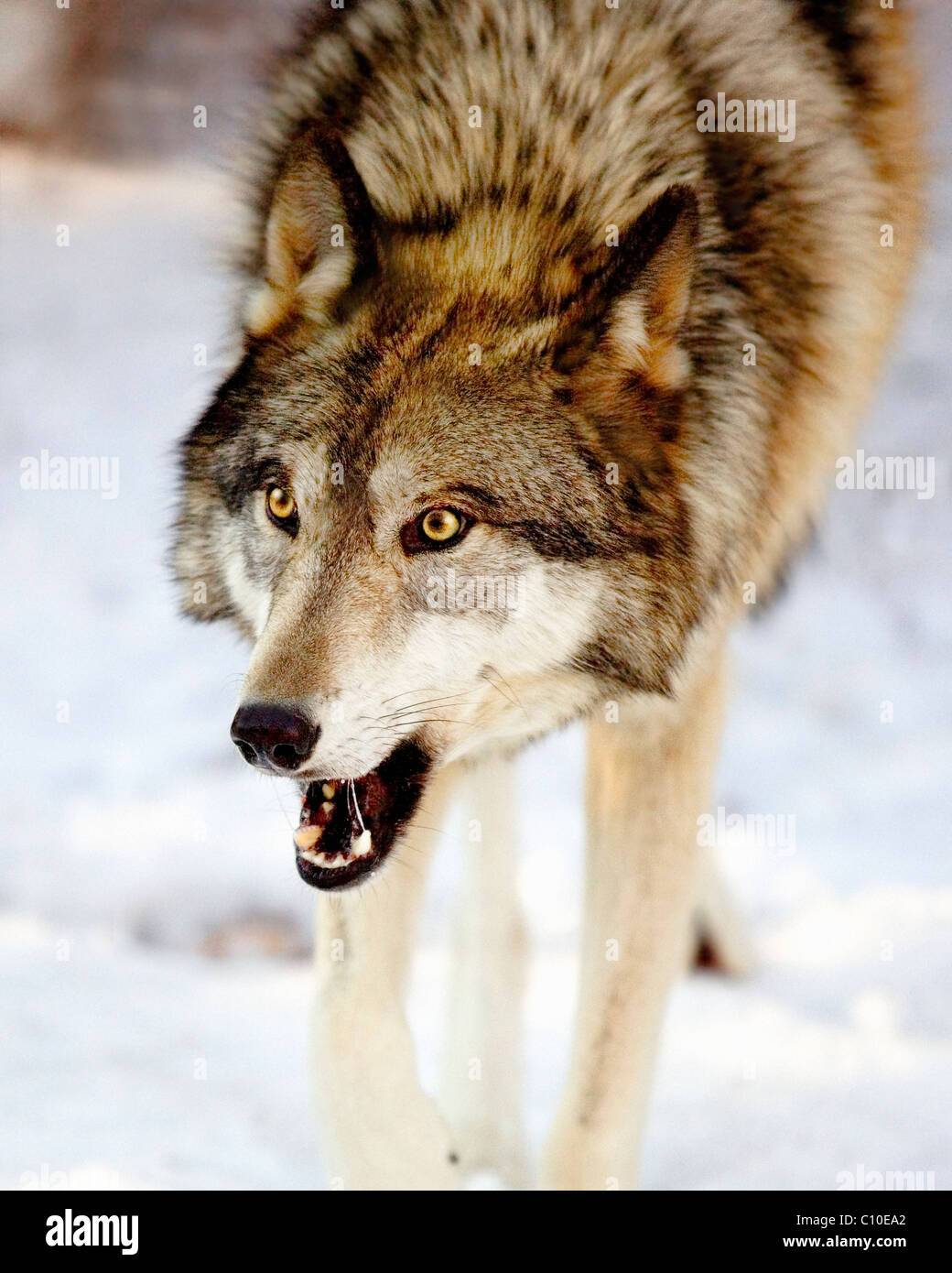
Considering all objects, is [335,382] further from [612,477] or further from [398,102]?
[398,102]

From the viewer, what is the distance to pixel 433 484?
1766 millimetres

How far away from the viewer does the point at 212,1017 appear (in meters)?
3.11

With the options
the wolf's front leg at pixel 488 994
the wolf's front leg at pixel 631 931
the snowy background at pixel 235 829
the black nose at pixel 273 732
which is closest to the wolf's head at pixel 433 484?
the black nose at pixel 273 732

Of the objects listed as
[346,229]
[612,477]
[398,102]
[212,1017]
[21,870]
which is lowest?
[212,1017]

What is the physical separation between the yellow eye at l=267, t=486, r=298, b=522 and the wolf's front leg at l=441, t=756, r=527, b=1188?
0.95 metres

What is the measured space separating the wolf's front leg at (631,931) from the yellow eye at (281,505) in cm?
70

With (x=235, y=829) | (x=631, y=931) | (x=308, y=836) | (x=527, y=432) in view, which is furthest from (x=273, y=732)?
(x=235, y=829)

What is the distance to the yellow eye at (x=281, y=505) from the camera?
183 cm

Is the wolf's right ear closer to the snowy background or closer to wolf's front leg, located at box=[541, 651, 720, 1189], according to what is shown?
the snowy background

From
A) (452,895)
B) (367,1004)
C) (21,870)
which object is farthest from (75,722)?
(367,1004)

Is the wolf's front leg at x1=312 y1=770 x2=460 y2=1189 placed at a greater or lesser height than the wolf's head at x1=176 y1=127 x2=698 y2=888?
lesser

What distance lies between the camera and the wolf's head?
1.75 m

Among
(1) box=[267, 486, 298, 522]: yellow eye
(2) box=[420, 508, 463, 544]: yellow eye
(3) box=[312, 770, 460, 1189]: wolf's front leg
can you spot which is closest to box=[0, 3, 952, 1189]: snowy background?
(3) box=[312, 770, 460, 1189]: wolf's front leg

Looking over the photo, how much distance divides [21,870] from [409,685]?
2.22m
